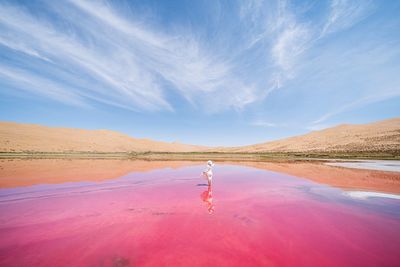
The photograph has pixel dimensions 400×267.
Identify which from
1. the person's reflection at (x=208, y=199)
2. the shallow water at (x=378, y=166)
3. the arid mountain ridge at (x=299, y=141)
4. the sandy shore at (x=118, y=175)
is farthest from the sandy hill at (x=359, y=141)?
the person's reflection at (x=208, y=199)

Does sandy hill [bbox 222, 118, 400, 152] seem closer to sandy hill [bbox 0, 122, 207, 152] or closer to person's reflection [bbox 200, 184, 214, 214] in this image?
person's reflection [bbox 200, 184, 214, 214]

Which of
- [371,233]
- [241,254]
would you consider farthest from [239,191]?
[241,254]

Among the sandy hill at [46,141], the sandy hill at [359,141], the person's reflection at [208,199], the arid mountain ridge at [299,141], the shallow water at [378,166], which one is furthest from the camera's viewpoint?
the sandy hill at [46,141]

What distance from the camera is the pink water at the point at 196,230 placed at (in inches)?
170

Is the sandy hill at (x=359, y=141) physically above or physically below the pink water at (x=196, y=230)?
above

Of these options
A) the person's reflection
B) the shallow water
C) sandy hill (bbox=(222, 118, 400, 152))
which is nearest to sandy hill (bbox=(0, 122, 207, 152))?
the person's reflection

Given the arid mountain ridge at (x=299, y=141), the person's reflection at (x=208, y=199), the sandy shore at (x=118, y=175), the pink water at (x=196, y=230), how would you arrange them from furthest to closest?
the arid mountain ridge at (x=299, y=141)
the sandy shore at (x=118, y=175)
the person's reflection at (x=208, y=199)
the pink water at (x=196, y=230)

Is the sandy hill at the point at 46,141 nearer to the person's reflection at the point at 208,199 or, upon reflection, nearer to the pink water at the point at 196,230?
the pink water at the point at 196,230

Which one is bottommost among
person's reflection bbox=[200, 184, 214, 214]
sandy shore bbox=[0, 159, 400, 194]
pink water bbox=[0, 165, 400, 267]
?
pink water bbox=[0, 165, 400, 267]

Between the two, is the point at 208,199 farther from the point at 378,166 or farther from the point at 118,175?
the point at 378,166

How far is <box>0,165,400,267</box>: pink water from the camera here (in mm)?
4309

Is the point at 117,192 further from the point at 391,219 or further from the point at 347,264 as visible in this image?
the point at 391,219

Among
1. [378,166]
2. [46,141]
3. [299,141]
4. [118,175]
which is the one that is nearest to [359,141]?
[299,141]

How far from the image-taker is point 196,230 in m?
5.66
